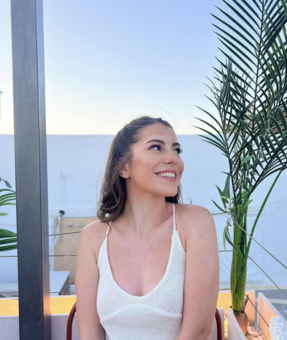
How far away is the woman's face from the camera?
1.27 metres

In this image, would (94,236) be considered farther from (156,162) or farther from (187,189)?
(187,189)

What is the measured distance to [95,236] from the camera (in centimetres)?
139

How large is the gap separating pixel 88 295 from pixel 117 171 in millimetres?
521

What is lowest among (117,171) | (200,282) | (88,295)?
(88,295)

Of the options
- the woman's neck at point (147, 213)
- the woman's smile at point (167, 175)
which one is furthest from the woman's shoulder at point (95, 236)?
the woman's smile at point (167, 175)

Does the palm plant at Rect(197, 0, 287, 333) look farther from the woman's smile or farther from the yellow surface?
the yellow surface

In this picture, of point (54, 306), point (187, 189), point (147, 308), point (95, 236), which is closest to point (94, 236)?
point (95, 236)

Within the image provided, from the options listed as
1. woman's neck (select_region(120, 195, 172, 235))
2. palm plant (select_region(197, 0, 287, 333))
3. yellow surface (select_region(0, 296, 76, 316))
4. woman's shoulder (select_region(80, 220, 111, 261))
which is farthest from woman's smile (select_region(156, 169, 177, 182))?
yellow surface (select_region(0, 296, 76, 316))

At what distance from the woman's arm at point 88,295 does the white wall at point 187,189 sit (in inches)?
268

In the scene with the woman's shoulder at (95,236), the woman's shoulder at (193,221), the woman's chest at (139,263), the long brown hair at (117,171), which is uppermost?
the long brown hair at (117,171)

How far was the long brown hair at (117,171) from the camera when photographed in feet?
4.58

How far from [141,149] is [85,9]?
4.51 metres

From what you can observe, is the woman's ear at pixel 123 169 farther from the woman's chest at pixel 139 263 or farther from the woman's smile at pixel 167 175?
the woman's chest at pixel 139 263

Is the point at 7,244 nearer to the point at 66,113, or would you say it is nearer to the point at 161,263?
the point at 161,263
